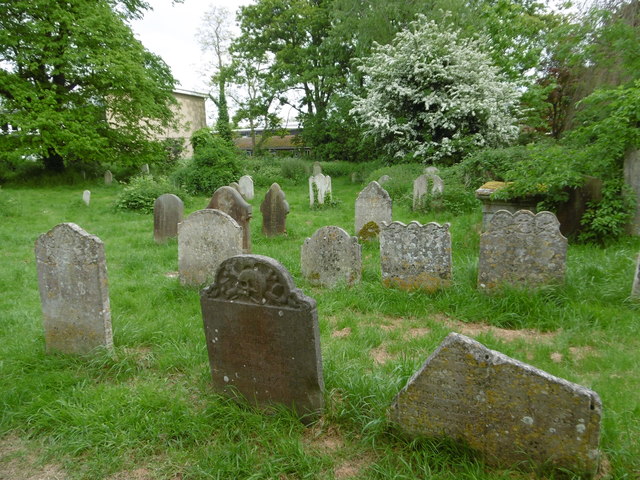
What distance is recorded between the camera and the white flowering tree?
16.5 metres

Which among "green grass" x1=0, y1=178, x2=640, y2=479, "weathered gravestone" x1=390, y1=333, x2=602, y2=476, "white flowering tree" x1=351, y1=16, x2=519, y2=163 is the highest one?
"white flowering tree" x1=351, y1=16, x2=519, y2=163

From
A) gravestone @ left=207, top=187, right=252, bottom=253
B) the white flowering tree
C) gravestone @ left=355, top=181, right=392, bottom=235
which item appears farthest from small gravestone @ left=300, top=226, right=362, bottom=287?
the white flowering tree

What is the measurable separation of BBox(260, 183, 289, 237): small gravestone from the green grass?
312 cm

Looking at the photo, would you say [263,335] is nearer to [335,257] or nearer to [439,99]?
[335,257]

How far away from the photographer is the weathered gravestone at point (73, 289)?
3648 mm

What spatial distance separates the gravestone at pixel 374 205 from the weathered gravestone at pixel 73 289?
5710mm

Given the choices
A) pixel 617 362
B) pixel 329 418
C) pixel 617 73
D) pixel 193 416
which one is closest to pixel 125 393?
pixel 193 416

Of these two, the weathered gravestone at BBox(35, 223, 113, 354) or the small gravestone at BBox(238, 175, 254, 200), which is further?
the small gravestone at BBox(238, 175, 254, 200)

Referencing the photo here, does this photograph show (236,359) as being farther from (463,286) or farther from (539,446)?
(463,286)

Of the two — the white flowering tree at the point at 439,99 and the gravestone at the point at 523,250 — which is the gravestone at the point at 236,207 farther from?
the white flowering tree at the point at 439,99

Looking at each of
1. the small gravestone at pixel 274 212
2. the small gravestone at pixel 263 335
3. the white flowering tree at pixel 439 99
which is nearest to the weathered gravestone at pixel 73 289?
the small gravestone at pixel 263 335

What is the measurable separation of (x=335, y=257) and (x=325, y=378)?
9.10 ft

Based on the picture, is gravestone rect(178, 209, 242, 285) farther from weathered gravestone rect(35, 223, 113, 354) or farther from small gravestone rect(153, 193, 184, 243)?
small gravestone rect(153, 193, 184, 243)

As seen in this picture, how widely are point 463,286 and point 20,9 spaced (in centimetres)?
2118
